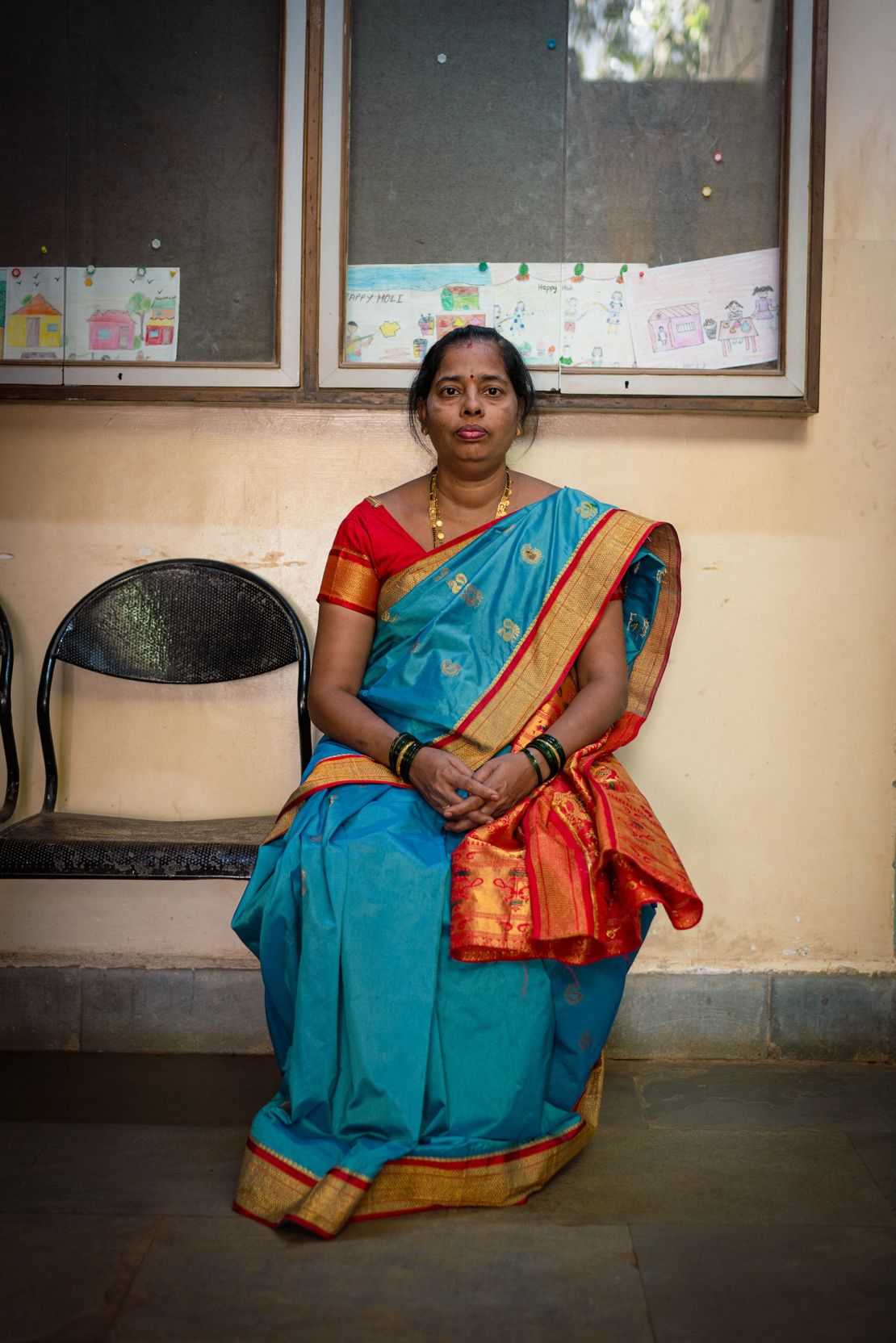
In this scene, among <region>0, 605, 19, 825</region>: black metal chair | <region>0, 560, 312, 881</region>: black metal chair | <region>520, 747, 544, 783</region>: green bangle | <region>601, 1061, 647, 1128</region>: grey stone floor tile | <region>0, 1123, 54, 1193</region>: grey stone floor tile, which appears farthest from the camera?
<region>0, 560, 312, 881</region>: black metal chair

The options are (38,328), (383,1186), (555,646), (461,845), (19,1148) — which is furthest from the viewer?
(38,328)

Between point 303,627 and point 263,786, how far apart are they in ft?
1.51

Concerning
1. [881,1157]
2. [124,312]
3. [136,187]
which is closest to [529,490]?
[124,312]

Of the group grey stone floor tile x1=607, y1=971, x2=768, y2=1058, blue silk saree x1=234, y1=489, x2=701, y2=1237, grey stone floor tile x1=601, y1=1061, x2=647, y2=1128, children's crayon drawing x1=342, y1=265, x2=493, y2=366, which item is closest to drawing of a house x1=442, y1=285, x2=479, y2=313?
children's crayon drawing x1=342, y1=265, x2=493, y2=366

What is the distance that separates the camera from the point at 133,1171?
2500 mm

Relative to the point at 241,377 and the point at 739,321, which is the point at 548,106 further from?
the point at 241,377

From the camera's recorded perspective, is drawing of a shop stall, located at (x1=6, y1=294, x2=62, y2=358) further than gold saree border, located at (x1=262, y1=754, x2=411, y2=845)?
Yes

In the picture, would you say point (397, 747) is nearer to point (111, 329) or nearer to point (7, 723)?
point (7, 723)

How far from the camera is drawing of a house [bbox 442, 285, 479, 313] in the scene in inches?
127

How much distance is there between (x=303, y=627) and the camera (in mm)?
3305

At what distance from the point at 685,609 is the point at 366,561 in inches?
36.9

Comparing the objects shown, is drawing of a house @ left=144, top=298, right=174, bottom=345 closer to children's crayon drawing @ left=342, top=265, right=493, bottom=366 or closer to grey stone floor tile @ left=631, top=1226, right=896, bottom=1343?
children's crayon drawing @ left=342, top=265, right=493, bottom=366

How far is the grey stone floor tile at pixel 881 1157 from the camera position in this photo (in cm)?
246

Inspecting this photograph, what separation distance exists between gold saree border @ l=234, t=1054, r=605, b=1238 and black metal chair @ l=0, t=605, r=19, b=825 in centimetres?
118
